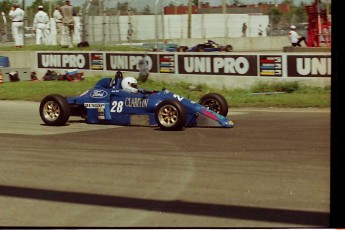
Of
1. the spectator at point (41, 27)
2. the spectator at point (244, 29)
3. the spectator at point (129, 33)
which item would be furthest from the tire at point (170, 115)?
the spectator at point (244, 29)

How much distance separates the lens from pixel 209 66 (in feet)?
66.1

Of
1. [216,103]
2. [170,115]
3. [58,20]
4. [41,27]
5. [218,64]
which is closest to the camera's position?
[170,115]

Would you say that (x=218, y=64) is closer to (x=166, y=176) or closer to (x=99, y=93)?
(x=99, y=93)

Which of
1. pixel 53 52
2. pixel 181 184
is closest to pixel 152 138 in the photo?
pixel 181 184

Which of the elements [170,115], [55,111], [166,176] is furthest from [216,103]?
[166,176]

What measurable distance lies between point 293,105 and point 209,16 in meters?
22.4

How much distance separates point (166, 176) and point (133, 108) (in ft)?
16.2

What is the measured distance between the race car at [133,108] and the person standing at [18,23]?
1461 cm

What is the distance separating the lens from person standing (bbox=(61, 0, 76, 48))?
26797 millimetres

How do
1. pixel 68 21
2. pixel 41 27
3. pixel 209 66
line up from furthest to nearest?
pixel 41 27 → pixel 68 21 → pixel 209 66

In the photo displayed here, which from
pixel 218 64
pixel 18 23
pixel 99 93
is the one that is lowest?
pixel 99 93

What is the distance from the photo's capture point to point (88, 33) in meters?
27.5

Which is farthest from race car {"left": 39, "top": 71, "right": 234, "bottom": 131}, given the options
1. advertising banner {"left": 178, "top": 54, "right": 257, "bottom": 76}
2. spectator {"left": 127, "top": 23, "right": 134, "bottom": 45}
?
spectator {"left": 127, "top": 23, "right": 134, "bottom": 45}

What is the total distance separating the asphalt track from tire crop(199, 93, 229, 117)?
1.51ft
